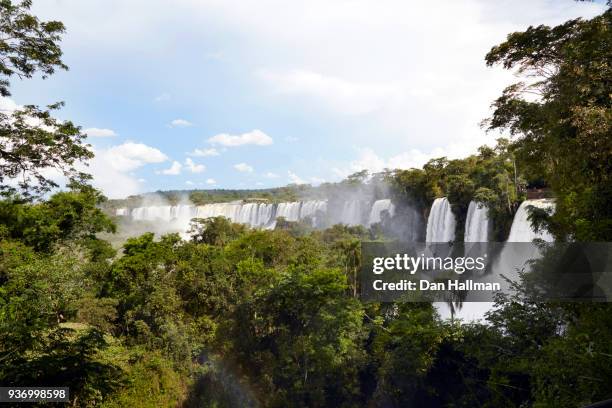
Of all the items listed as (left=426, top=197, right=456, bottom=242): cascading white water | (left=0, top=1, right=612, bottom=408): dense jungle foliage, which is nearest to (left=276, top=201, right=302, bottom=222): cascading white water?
(left=426, top=197, right=456, bottom=242): cascading white water

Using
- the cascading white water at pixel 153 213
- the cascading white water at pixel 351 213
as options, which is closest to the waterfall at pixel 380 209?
the cascading white water at pixel 351 213

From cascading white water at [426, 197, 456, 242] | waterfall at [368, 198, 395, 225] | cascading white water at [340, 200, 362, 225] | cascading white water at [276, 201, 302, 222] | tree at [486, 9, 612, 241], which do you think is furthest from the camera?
cascading white water at [276, 201, 302, 222]

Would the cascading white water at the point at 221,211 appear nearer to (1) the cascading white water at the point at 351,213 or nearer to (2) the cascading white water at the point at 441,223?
(1) the cascading white water at the point at 351,213

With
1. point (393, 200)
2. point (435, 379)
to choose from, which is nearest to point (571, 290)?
point (435, 379)

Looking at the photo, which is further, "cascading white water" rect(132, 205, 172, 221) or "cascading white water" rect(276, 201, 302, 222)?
"cascading white water" rect(132, 205, 172, 221)

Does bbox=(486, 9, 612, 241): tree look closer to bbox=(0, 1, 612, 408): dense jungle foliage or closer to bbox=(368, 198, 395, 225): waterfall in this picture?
bbox=(0, 1, 612, 408): dense jungle foliage

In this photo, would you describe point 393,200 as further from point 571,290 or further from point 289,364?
point 571,290
